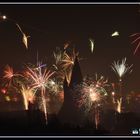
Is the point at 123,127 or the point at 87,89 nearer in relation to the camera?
the point at 87,89

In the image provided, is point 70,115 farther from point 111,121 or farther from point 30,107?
point 30,107

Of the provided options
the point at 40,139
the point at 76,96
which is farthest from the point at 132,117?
the point at 40,139

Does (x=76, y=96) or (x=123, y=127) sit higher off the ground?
(x=76, y=96)

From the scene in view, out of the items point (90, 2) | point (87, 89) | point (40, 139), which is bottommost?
point (40, 139)

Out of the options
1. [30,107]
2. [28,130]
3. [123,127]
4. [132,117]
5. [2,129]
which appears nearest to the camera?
[2,129]

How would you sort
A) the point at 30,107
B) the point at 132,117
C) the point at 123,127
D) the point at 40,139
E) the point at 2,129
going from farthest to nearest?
the point at 132,117 → the point at 123,127 → the point at 30,107 → the point at 2,129 → the point at 40,139

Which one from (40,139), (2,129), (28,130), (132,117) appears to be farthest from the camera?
(132,117)

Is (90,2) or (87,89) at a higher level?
(90,2)

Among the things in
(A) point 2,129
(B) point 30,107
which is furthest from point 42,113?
(A) point 2,129

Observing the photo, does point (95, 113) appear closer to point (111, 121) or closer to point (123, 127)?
point (111, 121)
